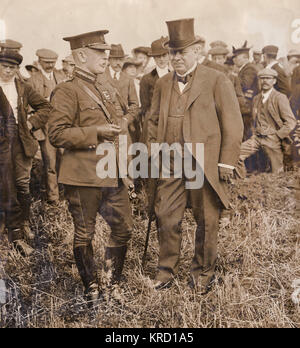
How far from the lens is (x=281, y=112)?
15.2 feet

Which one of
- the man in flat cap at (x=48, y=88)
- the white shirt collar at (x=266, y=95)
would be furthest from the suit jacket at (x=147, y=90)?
the white shirt collar at (x=266, y=95)

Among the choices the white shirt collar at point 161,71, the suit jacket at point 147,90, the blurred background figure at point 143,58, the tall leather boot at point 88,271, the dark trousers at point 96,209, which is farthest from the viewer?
the blurred background figure at point 143,58

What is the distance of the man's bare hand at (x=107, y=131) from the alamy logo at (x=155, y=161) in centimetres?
6

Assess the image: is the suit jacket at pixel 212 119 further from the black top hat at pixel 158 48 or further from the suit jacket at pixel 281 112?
the suit jacket at pixel 281 112

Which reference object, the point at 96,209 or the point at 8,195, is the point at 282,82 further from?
the point at 8,195

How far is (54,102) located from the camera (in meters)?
3.88

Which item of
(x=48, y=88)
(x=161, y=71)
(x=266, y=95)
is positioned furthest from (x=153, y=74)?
(x=266, y=95)

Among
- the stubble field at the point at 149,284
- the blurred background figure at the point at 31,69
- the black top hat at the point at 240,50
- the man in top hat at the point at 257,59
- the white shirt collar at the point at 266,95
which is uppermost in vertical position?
the blurred background figure at the point at 31,69

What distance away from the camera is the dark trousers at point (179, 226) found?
13.4 ft

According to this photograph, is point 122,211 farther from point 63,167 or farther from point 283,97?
point 283,97

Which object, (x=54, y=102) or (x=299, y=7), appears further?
(x=299, y=7)

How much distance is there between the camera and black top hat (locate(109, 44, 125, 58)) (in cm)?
420
